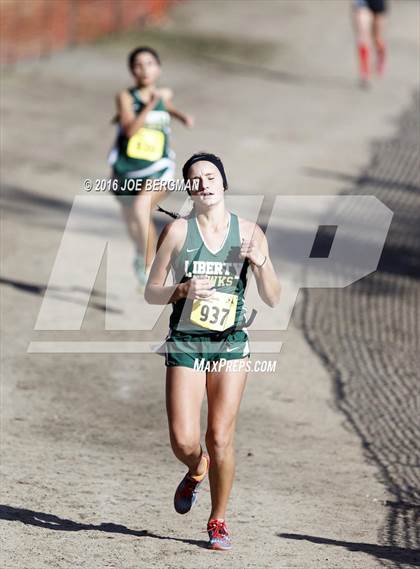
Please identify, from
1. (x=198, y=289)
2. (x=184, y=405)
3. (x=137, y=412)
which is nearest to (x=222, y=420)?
(x=184, y=405)

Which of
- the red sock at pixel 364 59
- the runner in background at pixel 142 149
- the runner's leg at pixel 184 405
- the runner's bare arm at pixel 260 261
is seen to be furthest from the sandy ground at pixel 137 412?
the runner's bare arm at pixel 260 261

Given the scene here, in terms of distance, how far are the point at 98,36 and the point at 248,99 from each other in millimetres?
5087

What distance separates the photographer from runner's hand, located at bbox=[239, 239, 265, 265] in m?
6.43

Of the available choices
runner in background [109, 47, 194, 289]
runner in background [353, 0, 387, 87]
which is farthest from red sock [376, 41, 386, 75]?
runner in background [109, 47, 194, 289]

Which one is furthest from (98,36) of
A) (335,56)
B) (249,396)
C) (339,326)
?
(249,396)

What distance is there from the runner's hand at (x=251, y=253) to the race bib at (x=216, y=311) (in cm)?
28

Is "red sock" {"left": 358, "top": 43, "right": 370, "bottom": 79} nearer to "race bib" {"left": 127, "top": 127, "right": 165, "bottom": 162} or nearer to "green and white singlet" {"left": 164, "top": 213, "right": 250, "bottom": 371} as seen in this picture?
"race bib" {"left": 127, "top": 127, "right": 165, "bottom": 162}

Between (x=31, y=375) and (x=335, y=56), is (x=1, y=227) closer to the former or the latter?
(x=31, y=375)

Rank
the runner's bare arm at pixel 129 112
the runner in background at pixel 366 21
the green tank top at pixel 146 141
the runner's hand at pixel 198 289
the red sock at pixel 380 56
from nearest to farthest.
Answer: the runner's hand at pixel 198 289
the runner's bare arm at pixel 129 112
the green tank top at pixel 146 141
the runner in background at pixel 366 21
the red sock at pixel 380 56

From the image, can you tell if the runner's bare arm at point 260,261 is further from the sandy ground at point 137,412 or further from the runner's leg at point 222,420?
the sandy ground at point 137,412

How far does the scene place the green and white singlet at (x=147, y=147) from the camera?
36.5 ft

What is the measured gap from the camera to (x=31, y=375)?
32.1 ft

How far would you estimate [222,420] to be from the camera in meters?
6.59

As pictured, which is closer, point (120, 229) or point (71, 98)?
point (120, 229)
